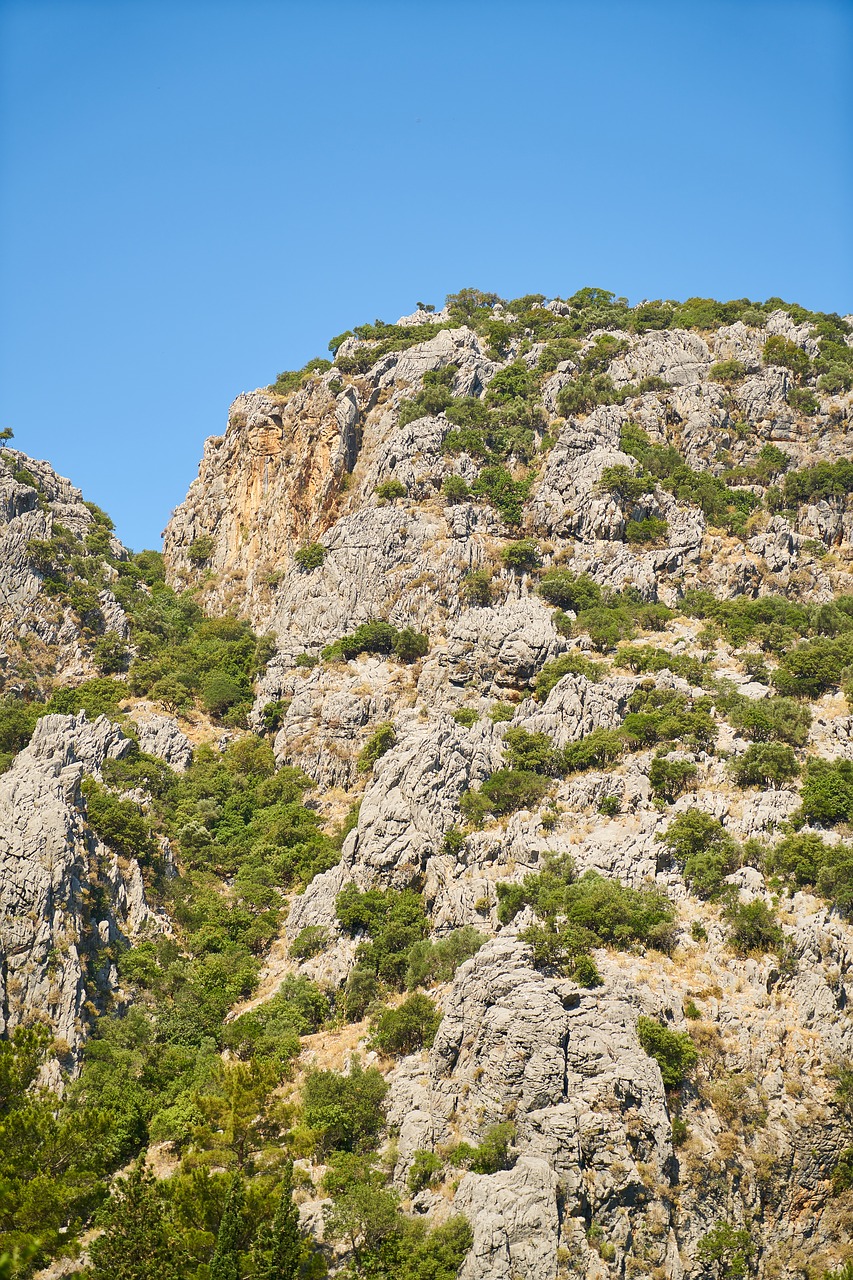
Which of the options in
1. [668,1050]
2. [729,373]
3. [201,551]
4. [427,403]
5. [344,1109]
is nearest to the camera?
[668,1050]

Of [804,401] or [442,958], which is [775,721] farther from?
[804,401]

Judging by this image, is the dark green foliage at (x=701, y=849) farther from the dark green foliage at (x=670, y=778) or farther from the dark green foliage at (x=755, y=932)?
the dark green foliage at (x=670, y=778)

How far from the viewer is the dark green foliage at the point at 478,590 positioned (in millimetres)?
83188

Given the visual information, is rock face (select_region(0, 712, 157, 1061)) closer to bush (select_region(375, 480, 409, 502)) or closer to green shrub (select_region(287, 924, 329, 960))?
green shrub (select_region(287, 924, 329, 960))

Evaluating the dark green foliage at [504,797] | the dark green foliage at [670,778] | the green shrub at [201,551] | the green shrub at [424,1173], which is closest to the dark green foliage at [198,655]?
the green shrub at [201,551]

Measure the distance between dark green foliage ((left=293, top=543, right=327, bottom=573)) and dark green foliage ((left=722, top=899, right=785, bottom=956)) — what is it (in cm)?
4798

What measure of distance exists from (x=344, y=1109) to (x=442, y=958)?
9.52 meters

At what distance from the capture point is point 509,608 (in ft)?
267

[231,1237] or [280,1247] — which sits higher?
[280,1247]

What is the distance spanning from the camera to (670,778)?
2469 inches

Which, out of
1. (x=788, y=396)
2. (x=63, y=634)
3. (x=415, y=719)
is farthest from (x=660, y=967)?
(x=788, y=396)

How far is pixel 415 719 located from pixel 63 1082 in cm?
3107

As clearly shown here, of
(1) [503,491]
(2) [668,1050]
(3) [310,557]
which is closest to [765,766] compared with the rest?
(2) [668,1050]

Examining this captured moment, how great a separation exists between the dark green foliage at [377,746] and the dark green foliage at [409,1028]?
21780mm
